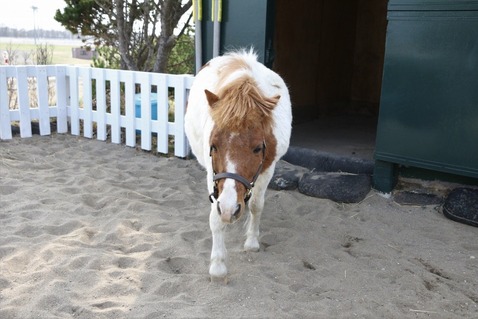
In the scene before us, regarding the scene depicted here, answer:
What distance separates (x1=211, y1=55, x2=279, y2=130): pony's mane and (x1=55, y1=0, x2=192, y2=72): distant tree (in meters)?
5.14

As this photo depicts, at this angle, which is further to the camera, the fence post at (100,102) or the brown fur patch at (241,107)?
the fence post at (100,102)

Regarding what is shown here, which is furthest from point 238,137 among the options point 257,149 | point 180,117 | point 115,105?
point 115,105

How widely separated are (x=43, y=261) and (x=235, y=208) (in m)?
1.63

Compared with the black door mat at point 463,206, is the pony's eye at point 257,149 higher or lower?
higher

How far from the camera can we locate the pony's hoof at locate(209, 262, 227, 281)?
3.01m

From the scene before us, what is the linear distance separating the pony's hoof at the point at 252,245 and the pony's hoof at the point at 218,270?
1.61ft

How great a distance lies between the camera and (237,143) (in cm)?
256

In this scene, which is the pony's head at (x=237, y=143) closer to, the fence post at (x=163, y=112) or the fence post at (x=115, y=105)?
the fence post at (x=163, y=112)

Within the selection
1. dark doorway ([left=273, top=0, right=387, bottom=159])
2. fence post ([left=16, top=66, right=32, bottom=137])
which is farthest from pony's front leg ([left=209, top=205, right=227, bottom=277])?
fence post ([left=16, top=66, right=32, bottom=137])

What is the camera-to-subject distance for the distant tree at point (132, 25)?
764 cm

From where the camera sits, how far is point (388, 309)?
2.78m

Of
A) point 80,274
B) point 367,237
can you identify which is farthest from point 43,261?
point 367,237

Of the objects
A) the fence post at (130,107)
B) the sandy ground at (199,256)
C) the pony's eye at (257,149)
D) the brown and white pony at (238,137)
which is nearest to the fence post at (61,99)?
the fence post at (130,107)

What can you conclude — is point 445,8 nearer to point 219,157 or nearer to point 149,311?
point 219,157
